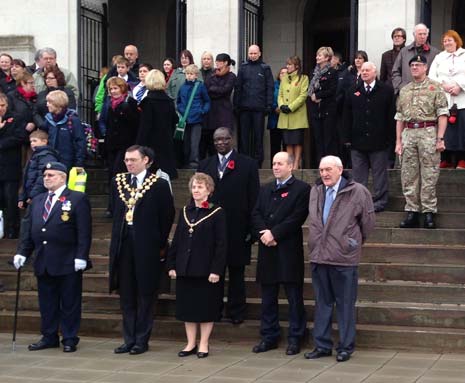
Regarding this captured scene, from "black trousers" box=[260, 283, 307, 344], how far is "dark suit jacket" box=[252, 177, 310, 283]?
11 cm

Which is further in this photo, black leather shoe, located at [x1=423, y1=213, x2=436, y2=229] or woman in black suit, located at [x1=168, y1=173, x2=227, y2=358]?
black leather shoe, located at [x1=423, y1=213, x2=436, y2=229]

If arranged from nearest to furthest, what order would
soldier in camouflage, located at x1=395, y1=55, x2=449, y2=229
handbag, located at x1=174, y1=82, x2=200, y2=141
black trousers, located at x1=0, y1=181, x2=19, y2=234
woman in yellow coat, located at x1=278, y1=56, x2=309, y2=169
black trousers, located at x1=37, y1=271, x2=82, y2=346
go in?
black trousers, located at x1=37, y1=271, x2=82, y2=346
soldier in camouflage, located at x1=395, y1=55, x2=449, y2=229
black trousers, located at x1=0, y1=181, x2=19, y2=234
handbag, located at x1=174, y1=82, x2=200, y2=141
woman in yellow coat, located at x1=278, y1=56, x2=309, y2=169

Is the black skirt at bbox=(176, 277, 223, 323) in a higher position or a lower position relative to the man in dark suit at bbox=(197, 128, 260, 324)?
lower

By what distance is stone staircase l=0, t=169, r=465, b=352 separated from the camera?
10055mm

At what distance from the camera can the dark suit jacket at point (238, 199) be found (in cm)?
1055

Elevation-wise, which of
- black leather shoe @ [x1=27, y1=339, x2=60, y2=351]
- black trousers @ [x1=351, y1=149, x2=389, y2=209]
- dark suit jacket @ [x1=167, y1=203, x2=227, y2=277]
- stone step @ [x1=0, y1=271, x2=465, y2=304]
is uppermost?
black trousers @ [x1=351, y1=149, x2=389, y2=209]

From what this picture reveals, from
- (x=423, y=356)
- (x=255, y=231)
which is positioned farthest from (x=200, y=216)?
(x=423, y=356)

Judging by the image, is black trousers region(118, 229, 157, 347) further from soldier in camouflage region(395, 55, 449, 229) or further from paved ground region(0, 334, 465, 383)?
soldier in camouflage region(395, 55, 449, 229)

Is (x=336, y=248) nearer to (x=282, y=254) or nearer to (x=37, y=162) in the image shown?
(x=282, y=254)

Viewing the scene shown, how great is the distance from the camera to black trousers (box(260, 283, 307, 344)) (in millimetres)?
9891

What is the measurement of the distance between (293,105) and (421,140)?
129 inches

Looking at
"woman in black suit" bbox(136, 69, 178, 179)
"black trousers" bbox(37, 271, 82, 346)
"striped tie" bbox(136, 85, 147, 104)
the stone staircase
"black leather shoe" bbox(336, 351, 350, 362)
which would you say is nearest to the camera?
"black leather shoe" bbox(336, 351, 350, 362)

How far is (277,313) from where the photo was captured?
10.0m

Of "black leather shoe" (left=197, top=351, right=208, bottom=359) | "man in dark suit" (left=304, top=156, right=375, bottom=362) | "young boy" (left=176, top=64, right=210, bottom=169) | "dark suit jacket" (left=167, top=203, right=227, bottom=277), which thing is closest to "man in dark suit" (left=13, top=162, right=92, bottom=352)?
"dark suit jacket" (left=167, top=203, right=227, bottom=277)
